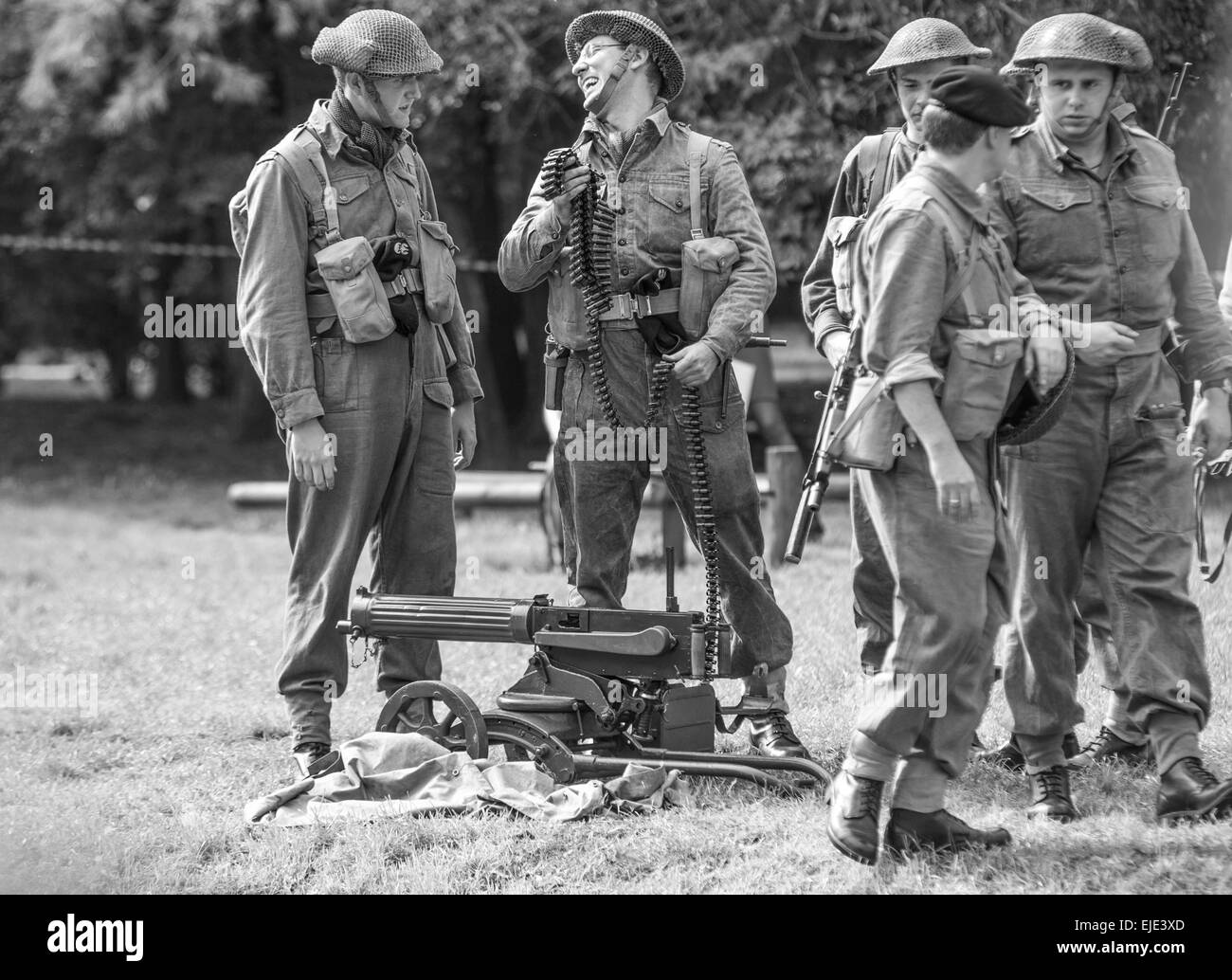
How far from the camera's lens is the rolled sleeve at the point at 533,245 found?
5699 mm

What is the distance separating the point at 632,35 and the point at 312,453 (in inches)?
73.6

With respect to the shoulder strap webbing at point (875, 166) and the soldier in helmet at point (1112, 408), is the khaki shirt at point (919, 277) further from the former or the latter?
the shoulder strap webbing at point (875, 166)

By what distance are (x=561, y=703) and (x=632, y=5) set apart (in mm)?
9030

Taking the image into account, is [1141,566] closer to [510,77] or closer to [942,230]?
[942,230]

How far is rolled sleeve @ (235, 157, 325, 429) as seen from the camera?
19.0 ft

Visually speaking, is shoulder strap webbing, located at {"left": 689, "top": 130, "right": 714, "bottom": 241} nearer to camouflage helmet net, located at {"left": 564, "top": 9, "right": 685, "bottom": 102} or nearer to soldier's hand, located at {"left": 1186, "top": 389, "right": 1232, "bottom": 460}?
camouflage helmet net, located at {"left": 564, "top": 9, "right": 685, "bottom": 102}

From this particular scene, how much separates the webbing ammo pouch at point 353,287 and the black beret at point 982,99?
232cm

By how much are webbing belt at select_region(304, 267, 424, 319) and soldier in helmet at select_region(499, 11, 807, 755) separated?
1.30 feet

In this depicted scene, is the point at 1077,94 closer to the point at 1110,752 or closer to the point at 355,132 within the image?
the point at 1110,752

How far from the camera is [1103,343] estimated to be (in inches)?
195

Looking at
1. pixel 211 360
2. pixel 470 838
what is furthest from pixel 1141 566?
pixel 211 360

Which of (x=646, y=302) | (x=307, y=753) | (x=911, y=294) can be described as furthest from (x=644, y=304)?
(x=307, y=753)

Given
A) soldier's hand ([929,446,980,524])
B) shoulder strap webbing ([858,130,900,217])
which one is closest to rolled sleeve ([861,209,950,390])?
soldier's hand ([929,446,980,524])
